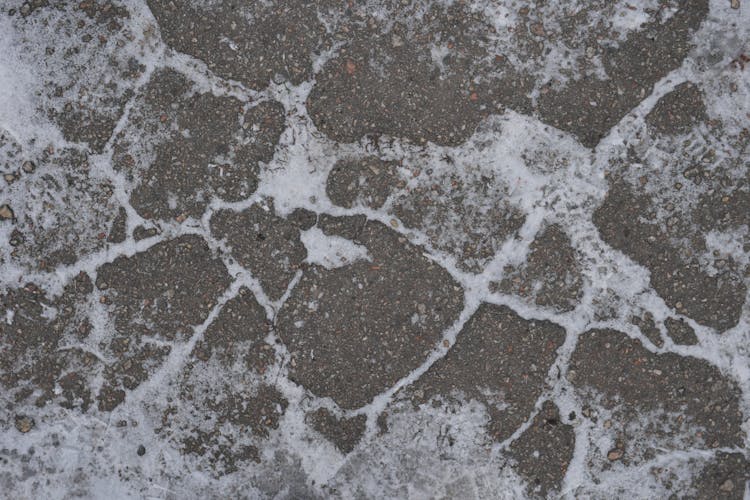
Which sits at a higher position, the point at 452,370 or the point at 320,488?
the point at 452,370

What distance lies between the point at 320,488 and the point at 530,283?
142 cm

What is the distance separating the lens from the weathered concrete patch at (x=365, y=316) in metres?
2.56

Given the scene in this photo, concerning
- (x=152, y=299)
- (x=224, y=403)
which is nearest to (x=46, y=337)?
(x=152, y=299)

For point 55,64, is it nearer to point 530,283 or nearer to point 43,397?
point 43,397

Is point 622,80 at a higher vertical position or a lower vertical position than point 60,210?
higher

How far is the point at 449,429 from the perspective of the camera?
2592 mm

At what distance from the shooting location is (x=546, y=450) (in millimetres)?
2570

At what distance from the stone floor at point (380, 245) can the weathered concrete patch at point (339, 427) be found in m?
0.01

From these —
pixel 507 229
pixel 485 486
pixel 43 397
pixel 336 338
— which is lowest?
pixel 43 397

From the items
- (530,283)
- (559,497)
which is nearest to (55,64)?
(530,283)

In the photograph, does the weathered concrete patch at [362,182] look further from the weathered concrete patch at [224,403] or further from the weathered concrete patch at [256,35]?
the weathered concrete patch at [224,403]

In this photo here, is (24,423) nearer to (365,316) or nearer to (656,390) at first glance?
(365,316)

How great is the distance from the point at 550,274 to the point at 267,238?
1.36 metres

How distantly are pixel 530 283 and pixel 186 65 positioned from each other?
1952 mm
